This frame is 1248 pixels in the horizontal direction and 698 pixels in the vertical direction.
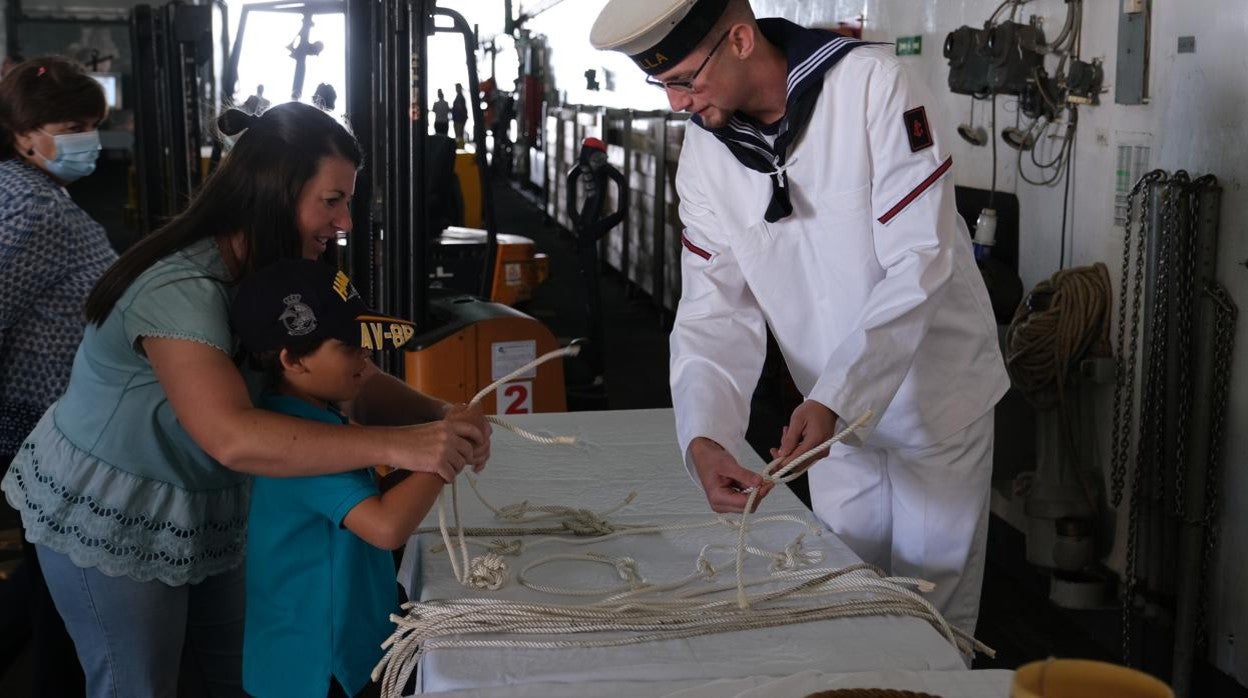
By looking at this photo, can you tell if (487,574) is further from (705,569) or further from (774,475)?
(774,475)

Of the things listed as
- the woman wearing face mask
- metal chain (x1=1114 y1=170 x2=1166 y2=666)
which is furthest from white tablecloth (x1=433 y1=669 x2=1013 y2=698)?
metal chain (x1=1114 y1=170 x2=1166 y2=666)

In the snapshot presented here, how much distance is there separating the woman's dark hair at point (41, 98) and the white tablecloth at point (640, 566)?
4.75ft

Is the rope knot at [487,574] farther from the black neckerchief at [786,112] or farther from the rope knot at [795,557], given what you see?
the black neckerchief at [786,112]

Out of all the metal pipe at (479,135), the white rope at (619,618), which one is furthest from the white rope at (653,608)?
the metal pipe at (479,135)

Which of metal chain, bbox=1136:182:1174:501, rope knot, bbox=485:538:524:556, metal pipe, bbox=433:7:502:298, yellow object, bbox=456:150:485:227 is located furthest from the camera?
yellow object, bbox=456:150:485:227

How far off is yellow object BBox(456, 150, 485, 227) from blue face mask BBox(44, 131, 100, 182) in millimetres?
6096

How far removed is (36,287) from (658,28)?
1.81 m

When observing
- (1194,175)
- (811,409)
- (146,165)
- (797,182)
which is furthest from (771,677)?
(146,165)

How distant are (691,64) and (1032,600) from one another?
2.57 m

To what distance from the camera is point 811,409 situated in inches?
71.1

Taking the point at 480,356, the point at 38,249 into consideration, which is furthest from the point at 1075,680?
the point at 480,356

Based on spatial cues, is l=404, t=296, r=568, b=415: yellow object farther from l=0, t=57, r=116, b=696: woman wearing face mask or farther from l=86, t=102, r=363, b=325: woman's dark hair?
l=86, t=102, r=363, b=325: woman's dark hair

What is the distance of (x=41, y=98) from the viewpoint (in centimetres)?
317

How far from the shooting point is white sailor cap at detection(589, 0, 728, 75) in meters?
1.85
